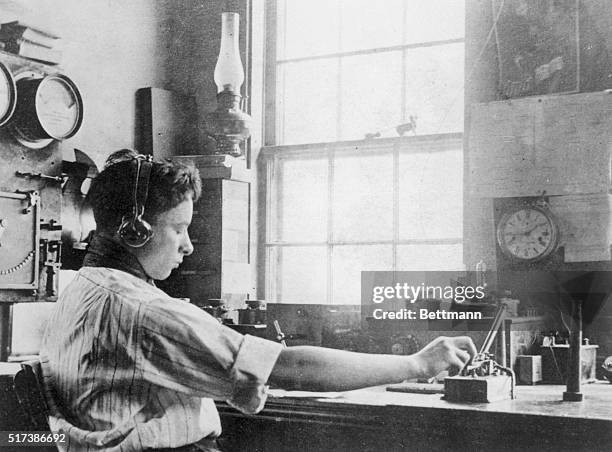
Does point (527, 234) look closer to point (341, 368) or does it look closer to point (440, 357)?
point (440, 357)

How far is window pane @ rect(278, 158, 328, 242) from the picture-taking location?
4.58 m

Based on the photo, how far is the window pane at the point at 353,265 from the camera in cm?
438

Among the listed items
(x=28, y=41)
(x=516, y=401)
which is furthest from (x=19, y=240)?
(x=516, y=401)

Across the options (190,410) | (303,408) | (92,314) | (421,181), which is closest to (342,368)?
(190,410)

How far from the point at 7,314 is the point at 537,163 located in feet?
8.33

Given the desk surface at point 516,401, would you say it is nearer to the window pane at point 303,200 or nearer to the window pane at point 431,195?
the window pane at point 431,195

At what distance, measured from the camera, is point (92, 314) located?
5.54 ft

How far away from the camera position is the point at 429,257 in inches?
167

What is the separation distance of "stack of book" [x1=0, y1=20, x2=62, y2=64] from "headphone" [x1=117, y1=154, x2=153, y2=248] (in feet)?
6.59

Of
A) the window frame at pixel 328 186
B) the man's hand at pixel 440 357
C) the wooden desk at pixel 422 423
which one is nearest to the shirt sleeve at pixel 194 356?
the man's hand at pixel 440 357

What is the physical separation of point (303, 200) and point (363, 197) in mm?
383

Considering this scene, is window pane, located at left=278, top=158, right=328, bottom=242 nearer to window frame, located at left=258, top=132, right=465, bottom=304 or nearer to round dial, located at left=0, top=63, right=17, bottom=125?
window frame, located at left=258, top=132, right=465, bottom=304

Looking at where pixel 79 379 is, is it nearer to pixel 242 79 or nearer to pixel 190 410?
pixel 190 410

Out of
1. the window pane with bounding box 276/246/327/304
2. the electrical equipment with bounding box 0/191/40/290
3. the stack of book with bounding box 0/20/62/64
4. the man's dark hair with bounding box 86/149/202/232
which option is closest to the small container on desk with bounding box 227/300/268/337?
the window pane with bounding box 276/246/327/304
